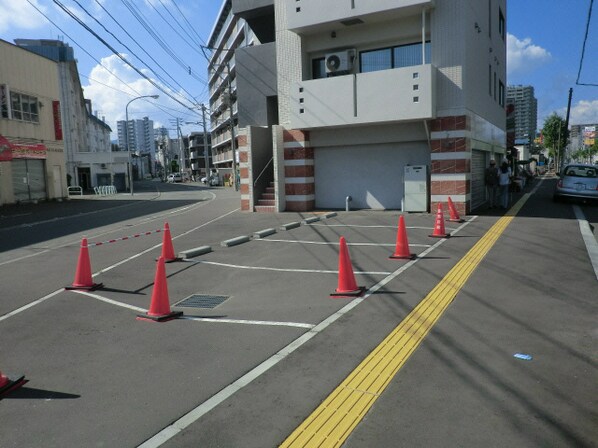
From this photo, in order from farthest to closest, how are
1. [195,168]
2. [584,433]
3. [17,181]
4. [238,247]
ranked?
[195,168], [17,181], [238,247], [584,433]

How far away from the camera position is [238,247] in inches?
470

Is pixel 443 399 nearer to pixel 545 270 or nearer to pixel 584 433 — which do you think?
pixel 584 433

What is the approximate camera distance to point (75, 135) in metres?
66.0

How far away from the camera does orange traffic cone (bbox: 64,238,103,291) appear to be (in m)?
8.24

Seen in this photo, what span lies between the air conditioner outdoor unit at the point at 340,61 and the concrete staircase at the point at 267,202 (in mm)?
5635

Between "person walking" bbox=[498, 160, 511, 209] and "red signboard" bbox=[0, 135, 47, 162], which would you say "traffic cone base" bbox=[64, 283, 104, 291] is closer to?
"person walking" bbox=[498, 160, 511, 209]

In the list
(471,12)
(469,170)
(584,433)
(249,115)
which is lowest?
(584,433)

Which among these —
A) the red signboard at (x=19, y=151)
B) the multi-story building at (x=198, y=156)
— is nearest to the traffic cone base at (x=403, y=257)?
the red signboard at (x=19, y=151)

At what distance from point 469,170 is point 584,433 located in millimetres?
15049

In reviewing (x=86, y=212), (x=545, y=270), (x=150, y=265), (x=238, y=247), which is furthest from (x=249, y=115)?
(x=545, y=270)

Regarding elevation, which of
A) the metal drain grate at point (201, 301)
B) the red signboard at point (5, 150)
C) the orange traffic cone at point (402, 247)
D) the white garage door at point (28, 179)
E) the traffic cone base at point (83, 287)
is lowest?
the metal drain grate at point (201, 301)

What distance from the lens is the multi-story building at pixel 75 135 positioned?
60188 mm

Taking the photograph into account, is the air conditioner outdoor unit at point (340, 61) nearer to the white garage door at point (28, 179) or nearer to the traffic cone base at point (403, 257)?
the traffic cone base at point (403, 257)

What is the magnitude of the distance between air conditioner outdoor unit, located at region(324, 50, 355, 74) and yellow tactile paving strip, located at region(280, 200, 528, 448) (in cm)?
1252
